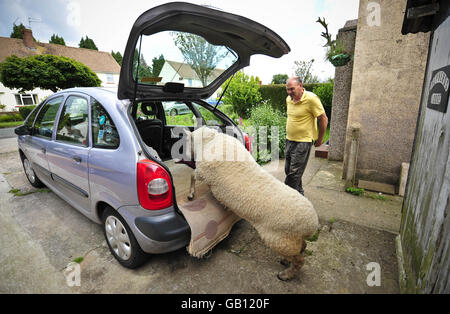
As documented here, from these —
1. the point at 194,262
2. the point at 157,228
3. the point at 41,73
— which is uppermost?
the point at 41,73

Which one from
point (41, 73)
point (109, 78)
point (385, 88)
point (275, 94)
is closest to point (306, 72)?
point (275, 94)

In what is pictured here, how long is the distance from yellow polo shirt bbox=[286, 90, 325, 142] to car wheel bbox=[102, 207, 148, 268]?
2579mm

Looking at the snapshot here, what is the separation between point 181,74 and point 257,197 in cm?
205

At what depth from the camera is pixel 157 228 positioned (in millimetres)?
2037

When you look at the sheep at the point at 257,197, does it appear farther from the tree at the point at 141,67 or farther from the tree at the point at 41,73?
the tree at the point at 41,73

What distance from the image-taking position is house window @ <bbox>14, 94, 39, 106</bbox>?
27211 millimetres

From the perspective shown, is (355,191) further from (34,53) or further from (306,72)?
(34,53)

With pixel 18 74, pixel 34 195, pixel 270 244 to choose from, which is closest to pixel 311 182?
pixel 270 244

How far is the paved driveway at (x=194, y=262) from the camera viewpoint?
6.98ft

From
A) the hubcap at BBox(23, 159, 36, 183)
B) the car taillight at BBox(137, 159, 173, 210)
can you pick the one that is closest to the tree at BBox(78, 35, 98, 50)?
the hubcap at BBox(23, 159, 36, 183)

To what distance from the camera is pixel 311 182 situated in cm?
462

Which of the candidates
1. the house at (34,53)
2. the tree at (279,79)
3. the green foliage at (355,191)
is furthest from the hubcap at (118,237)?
the tree at (279,79)
